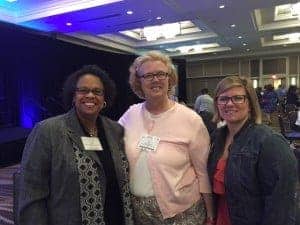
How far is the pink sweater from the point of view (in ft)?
4.73

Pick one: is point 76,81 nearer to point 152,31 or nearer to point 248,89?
point 248,89

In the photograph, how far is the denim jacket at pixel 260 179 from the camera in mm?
1258

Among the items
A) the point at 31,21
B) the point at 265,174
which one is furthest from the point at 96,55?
the point at 265,174

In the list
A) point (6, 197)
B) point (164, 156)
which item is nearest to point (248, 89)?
point (164, 156)

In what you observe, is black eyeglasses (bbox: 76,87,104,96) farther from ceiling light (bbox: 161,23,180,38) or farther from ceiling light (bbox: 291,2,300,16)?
ceiling light (bbox: 161,23,180,38)

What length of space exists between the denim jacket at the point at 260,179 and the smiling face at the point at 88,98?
Answer: 60 centimetres

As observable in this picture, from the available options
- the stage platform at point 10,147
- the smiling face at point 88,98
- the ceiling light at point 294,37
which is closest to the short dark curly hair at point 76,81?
the smiling face at point 88,98

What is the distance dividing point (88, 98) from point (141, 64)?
0.34 m

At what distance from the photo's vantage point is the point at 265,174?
1277 millimetres

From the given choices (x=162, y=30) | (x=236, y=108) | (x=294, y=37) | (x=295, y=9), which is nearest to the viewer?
(x=236, y=108)

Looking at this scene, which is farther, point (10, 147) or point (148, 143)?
point (10, 147)

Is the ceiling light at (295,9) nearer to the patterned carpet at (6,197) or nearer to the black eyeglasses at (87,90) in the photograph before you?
the patterned carpet at (6,197)

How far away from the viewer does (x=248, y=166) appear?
1.31 meters

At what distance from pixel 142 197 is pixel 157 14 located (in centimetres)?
724
